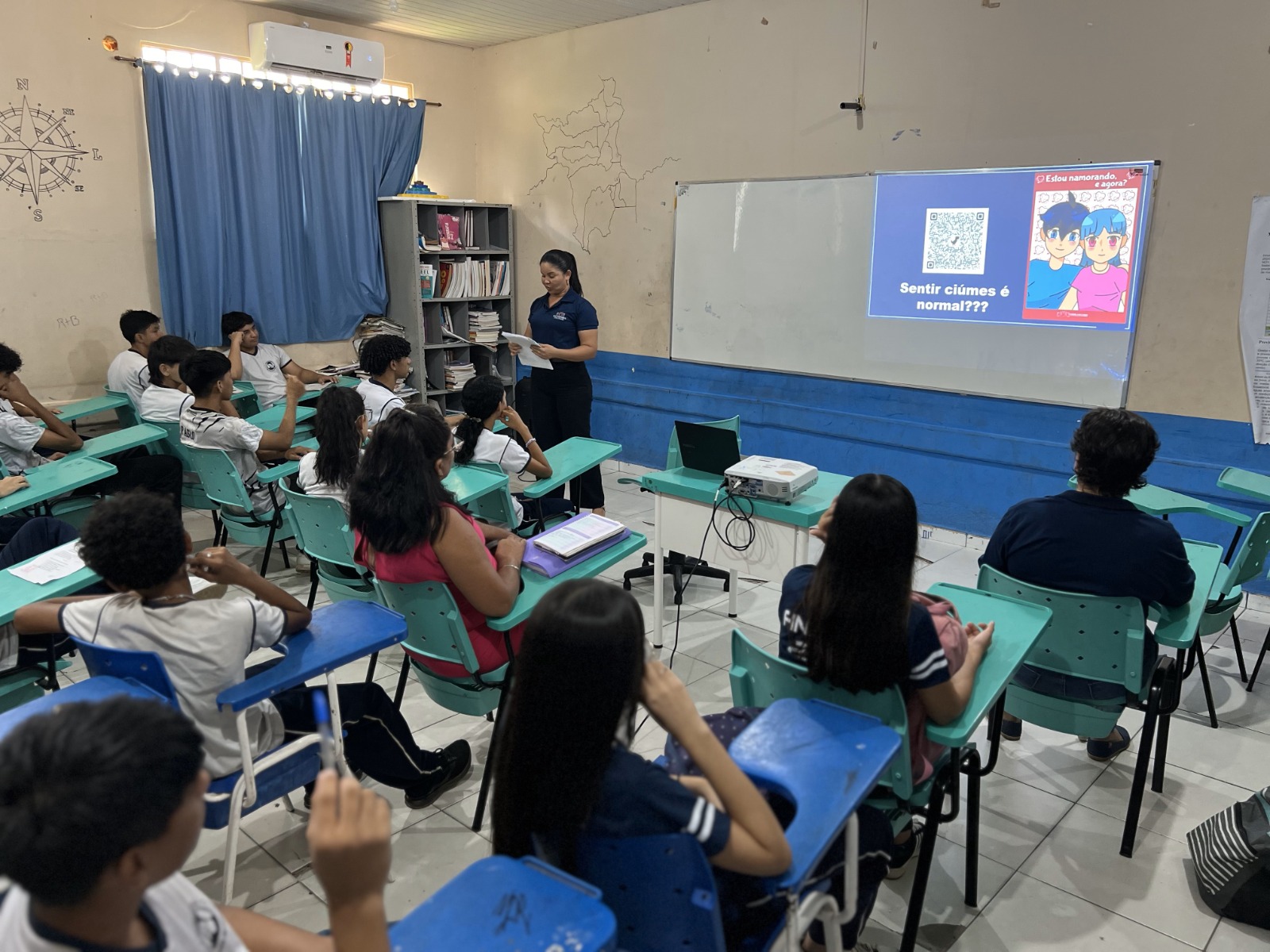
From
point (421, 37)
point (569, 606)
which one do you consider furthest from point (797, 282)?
point (569, 606)

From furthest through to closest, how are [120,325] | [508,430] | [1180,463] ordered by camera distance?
[120,325] < [508,430] < [1180,463]

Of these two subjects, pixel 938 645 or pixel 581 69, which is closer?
pixel 938 645

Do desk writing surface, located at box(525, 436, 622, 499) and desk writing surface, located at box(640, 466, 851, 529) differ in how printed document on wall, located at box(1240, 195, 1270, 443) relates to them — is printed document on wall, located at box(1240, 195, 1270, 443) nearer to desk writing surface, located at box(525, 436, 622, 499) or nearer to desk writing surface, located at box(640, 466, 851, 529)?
desk writing surface, located at box(640, 466, 851, 529)

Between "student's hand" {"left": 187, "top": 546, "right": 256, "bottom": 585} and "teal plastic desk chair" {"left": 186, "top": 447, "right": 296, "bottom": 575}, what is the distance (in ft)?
5.80

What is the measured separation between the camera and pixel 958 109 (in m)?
4.49

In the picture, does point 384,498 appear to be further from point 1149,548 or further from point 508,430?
point 508,430

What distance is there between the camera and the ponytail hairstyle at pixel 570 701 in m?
1.14

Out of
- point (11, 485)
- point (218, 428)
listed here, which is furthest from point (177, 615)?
point (218, 428)

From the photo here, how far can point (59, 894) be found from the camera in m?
0.81

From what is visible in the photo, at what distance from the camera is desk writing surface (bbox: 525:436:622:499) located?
3.44 meters

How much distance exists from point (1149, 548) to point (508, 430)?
3.02 m

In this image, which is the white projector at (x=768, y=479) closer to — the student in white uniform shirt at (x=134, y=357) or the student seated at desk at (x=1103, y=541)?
the student seated at desk at (x=1103, y=541)

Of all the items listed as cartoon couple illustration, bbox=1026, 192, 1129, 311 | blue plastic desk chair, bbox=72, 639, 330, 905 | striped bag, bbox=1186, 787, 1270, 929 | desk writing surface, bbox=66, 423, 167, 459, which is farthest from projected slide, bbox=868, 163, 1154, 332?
blue plastic desk chair, bbox=72, 639, 330, 905

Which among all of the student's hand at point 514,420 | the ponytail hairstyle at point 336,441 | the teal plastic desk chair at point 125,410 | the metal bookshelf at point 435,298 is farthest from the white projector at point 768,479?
the metal bookshelf at point 435,298
